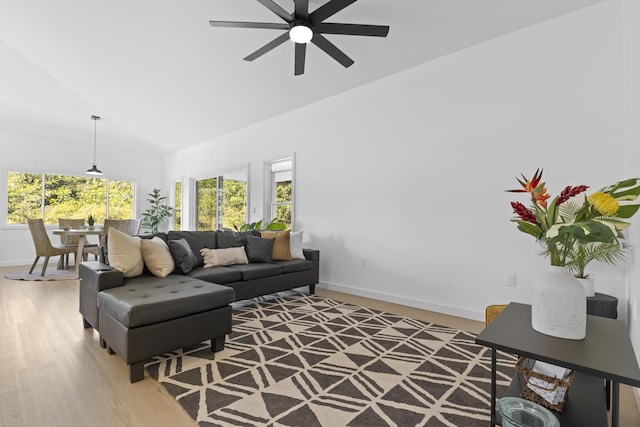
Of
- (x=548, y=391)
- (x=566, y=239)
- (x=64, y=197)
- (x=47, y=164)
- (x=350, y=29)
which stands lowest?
(x=548, y=391)

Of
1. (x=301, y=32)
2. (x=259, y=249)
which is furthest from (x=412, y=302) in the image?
(x=301, y=32)

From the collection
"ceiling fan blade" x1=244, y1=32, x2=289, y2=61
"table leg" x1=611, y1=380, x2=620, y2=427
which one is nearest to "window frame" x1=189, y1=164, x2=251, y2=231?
"ceiling fan blade" x1=244, y1=32, x2=289, y2=61

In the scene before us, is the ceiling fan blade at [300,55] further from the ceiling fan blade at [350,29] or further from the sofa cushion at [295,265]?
the sofa cushion at [295,265]

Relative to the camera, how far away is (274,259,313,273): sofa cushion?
153 inches

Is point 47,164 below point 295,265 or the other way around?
the other way around

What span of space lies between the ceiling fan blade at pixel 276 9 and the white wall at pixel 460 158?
1.91 m

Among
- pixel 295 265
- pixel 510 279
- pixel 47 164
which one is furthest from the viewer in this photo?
pixel 47 164

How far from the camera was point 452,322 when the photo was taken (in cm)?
315

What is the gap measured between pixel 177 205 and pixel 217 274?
564 centimetres

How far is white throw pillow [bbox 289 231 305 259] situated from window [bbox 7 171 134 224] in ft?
19.5

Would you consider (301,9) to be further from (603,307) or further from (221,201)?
(221,201)

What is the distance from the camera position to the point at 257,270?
359 centimetres

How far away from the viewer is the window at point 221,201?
6.73m

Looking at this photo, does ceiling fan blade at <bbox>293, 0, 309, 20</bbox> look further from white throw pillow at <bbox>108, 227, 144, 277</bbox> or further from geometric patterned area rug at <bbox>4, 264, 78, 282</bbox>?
geometric patterned area rug at <bbox>4, 264, 78, 282</bbox>
